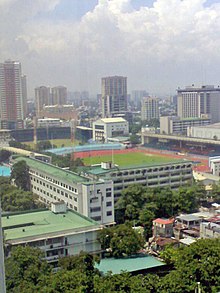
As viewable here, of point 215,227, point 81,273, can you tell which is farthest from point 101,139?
point 81,273

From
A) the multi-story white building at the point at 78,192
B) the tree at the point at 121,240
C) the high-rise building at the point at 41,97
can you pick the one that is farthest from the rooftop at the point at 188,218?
the high-rise building at the point at 41,97

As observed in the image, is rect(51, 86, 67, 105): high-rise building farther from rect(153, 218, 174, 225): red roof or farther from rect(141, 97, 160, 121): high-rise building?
rect(141, 97, 160, 121): high-rise building

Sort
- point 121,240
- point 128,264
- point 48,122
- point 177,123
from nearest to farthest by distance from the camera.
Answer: point 128,264
point 121,240
point 48,122
point 177,123

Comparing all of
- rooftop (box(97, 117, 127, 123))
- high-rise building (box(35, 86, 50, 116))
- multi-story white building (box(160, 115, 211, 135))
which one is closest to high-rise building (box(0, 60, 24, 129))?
high-rise building (box(35, 86, 50, 116))

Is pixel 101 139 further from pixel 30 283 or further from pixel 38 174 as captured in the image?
pixel 30 283

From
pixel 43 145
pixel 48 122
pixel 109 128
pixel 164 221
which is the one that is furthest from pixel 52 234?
pixel 109 128

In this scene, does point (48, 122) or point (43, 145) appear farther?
point (43, 145)

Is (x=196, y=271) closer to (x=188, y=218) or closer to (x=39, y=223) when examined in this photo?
(x=39, y=223)
